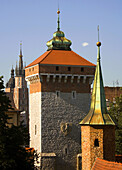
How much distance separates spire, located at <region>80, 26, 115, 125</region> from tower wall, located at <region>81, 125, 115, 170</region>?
40cm

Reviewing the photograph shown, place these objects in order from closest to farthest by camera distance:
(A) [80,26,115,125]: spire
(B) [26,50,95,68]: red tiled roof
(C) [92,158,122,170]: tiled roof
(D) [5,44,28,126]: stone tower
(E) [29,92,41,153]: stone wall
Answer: (C) [92,158,122,170]: tiled roof → (A) [80,26,115,125]: spire → (E) [29,92,41,153]: stone wall → (B) [26,50,95,68]: red tiled roof → (D) [5,44,28,126]: stone tower

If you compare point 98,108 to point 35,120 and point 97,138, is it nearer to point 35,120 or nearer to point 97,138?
point 97,138

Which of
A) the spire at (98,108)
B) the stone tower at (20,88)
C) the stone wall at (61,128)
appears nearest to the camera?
the spire at (98,108)

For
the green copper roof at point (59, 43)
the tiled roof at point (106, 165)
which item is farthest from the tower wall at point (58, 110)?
the tiled roof at point (106, 165)

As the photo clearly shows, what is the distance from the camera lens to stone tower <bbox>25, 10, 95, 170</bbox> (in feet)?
123

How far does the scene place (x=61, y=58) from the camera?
3906 centimetres

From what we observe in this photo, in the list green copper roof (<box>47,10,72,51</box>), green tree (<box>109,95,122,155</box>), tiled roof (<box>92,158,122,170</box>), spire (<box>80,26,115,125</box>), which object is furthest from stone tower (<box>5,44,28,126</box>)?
tiled roof (<box>92,158,122,170</box>)

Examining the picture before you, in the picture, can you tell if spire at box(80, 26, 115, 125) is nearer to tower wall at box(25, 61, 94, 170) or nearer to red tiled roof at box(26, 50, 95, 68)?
tower wall at box(25, 61, 94, 170)

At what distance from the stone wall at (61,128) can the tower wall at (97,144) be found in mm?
9424

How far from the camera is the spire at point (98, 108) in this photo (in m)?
28.3

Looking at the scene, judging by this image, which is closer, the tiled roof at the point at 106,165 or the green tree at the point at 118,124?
the tiled roof at the point at 106,165

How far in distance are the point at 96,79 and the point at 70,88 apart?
905cm

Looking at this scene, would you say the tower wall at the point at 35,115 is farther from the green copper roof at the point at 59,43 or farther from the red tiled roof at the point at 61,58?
the green copper roof at the point at 59,43

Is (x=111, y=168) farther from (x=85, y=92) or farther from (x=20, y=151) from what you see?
(x=85, y=92)
